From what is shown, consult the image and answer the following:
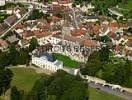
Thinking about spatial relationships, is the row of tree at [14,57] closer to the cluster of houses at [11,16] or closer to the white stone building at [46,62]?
the white stone building at [46,62]

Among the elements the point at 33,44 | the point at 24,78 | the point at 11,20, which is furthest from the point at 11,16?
the point at 24,78

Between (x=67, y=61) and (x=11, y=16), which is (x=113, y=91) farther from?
(x=11, y=16)

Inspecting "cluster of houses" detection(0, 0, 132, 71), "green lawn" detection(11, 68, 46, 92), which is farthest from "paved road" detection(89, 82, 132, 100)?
"green lawn" detection(11, 68, 46, 92)

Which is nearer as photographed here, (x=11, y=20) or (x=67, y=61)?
(x=67, y=61)

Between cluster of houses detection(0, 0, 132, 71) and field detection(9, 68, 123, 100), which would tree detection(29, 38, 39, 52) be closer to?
cluster of houses detection(0, 0, 132, 71)

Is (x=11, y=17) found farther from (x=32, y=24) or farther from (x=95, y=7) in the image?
(x=95, y=7)
